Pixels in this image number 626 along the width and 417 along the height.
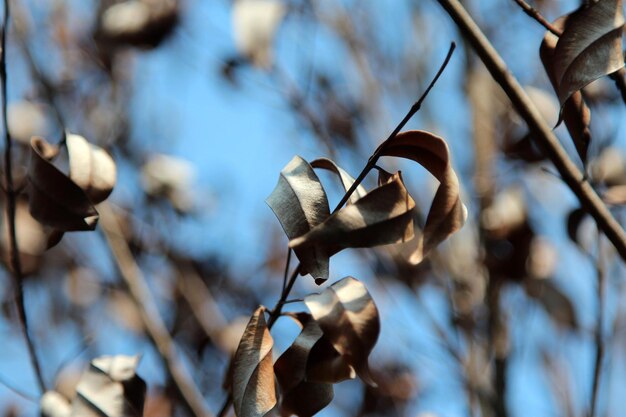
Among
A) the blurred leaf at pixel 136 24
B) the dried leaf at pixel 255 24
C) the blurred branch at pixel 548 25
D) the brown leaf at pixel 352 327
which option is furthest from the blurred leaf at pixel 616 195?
the blurred leaf at pixel 136 24

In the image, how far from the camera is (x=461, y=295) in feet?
6.24

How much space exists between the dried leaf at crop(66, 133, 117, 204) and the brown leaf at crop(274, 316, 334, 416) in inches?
12.5

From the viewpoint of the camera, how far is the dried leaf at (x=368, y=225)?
0.67 metres

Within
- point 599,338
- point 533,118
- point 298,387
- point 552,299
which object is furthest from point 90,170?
point 552,299

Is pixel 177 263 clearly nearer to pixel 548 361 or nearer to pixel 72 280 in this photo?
pixel 72 280

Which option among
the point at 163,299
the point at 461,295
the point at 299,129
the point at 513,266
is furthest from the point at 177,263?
the point at 513,266

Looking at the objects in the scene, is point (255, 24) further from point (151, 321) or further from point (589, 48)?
point (589, 48)

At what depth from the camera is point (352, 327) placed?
654 millimetres

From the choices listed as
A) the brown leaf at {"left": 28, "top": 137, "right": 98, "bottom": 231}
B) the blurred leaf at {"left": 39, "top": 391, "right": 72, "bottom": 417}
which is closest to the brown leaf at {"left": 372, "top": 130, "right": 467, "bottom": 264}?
the brown leaf at {"left": 28, "top": 137, "right": 98, "bottom": 231}

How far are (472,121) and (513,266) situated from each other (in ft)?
1.77

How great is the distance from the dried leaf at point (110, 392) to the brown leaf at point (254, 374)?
0.21 metres

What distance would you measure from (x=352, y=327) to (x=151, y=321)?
0.95m

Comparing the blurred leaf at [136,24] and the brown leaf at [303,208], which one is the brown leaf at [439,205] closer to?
the brown leaf at [303,208]

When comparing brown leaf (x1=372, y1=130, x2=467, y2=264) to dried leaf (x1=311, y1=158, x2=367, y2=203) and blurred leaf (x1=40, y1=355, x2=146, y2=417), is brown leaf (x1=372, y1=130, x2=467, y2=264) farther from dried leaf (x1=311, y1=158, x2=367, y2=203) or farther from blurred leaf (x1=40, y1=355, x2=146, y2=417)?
blurred leaf (x1=40, y1=355, x2=146, y2=417)
